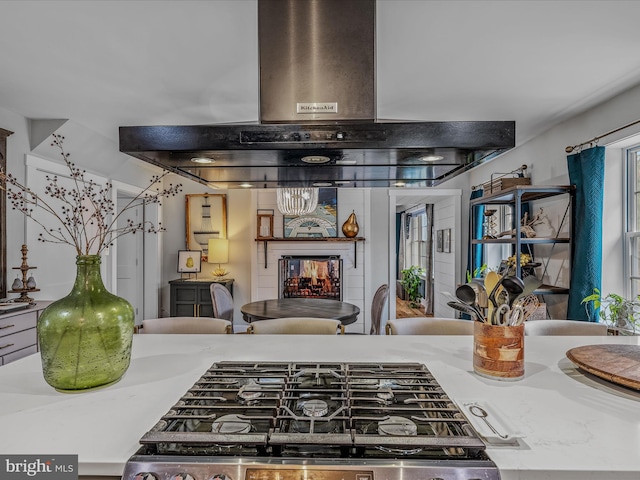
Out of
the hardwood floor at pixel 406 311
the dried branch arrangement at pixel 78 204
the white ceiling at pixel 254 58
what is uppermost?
the white ceiling at pixel 254 58

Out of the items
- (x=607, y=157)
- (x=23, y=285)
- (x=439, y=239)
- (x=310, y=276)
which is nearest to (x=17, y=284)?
(x=23, y=285)

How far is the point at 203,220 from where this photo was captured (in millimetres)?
5469

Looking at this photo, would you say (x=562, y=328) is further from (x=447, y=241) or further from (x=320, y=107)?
(x=447, y=241)

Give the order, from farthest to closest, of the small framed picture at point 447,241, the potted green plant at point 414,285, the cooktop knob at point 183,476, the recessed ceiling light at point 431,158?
the potted green plant at point 414,285 < the small framed picture at point 447,241 < the recessed ceiling light at point 431,158 < the cooktop knob at point 183,476

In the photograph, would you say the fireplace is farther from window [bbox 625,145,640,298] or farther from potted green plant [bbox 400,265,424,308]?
potted green plant [bbox 400,265,424,308]

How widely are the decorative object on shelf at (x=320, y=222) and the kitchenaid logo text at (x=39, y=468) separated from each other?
443cm

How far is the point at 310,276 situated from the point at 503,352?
407 centimetres

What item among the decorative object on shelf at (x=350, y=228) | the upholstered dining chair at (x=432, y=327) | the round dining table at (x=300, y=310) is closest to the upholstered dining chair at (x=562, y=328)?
the upholstered dining chair at (x=432, y=327)

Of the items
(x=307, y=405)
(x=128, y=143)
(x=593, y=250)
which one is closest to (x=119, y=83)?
(x=128, y=143)

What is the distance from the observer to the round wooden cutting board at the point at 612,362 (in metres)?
1.04

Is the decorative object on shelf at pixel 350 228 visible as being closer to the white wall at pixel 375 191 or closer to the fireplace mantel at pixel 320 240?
the fireplace mantel at pixel 320 240

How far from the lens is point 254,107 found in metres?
2.94

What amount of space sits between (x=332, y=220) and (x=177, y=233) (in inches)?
92.3

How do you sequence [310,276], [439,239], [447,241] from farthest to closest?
1. [439,239]
2. [447,241]
3. [310,276]
